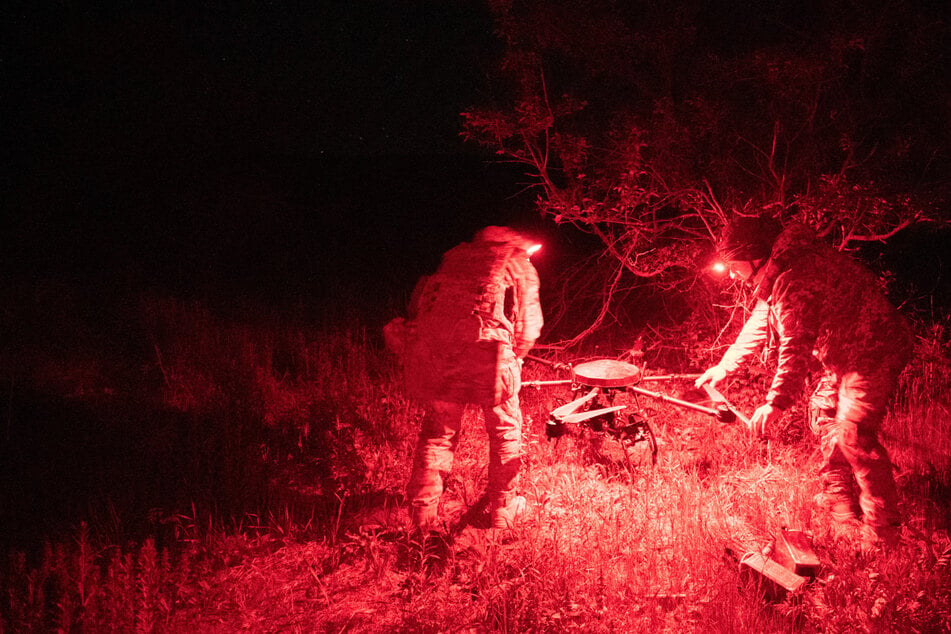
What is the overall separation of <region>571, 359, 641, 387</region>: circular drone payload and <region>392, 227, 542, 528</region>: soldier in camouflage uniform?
497mm

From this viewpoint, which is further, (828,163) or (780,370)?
(828,163)

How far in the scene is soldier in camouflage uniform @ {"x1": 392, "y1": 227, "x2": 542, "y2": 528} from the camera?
4594mm

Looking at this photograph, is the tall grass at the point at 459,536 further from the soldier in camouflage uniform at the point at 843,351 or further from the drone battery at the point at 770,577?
the soldier in camouflage uniform at the point at 843,351

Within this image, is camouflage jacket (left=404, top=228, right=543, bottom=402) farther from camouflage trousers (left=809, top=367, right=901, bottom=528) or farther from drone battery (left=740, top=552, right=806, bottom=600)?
camouflage trousers (left=809, top=367, right=901, bottom=528)

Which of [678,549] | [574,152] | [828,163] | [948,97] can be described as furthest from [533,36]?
[678,549]

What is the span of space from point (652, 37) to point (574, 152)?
5.58 feet

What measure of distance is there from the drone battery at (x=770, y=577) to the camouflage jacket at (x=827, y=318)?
99 centimetres

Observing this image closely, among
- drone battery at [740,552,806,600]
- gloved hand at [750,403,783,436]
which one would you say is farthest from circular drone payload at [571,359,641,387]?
drone battery at [740,552,806,600]

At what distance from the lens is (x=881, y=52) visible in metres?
6.65

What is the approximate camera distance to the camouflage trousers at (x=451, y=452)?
4641 millimetres

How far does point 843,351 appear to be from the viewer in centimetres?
418

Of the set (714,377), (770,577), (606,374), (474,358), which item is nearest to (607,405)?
(606,374)

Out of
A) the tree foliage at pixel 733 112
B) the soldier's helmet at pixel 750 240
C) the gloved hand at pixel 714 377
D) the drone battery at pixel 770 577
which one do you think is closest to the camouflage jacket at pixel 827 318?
the soldier's helmet at pixel 750 240

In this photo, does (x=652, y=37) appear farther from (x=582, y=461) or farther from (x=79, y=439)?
(x=79, y=439)
